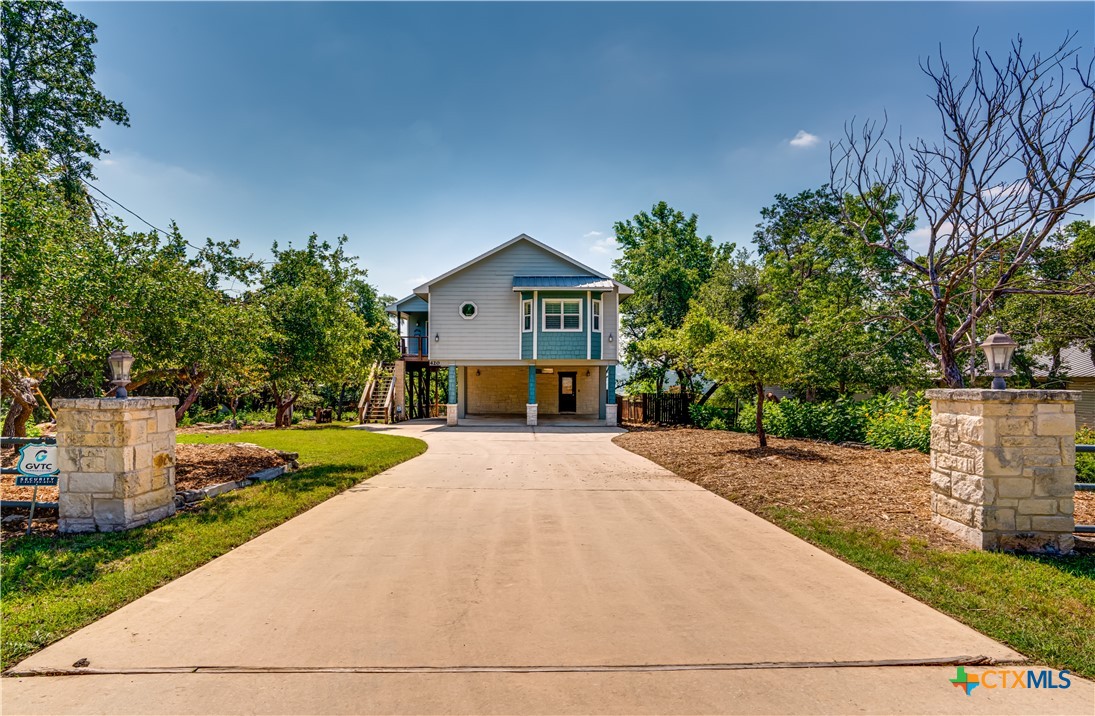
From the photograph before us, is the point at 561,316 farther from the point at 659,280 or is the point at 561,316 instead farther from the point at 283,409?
the point at 283,409

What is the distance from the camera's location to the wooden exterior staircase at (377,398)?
20.8 meters

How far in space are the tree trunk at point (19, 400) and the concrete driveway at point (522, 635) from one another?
472 centimetres

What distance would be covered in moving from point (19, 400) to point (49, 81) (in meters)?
13.2

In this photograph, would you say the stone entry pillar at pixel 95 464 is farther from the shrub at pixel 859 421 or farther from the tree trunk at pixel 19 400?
the shrub at pixel 859 421

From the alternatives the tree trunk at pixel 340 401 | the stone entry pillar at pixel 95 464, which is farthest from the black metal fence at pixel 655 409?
the stone entry pillar at pixel 95 464

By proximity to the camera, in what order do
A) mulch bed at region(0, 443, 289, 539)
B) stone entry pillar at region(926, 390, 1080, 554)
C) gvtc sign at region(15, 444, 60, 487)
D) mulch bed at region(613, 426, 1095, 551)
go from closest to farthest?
stone entry pillar at region(926, 390, 1080, 554)
gvtc sign at region(15, 444, 60, 487)
mulch bed at region(0, 443, 289, 539)
mulch bed at region(613, 426, 1095, 551)

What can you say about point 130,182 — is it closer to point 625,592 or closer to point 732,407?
point 625,592

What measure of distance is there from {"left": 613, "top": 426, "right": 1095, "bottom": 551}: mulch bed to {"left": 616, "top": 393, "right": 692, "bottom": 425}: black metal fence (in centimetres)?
607

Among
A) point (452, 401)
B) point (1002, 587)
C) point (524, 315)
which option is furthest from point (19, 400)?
point (524, 315)

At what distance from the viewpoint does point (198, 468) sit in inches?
321

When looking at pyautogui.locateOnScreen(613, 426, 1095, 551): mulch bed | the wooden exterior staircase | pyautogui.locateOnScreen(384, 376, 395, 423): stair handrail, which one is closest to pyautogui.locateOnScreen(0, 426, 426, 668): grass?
pyautogui.locateOnScreen(613, 426, 1095, 551): mulch bed

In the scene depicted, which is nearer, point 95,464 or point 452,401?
point 95,464

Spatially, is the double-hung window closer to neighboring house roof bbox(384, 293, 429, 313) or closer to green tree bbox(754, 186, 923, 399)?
neighboring house roof bbox(384, 293, 429, 313)

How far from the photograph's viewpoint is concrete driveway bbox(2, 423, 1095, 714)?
2510mm
